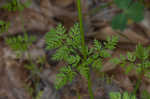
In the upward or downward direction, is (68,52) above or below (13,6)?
below

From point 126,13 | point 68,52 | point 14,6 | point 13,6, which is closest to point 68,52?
point 68,52

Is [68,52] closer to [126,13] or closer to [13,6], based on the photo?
[13,6]

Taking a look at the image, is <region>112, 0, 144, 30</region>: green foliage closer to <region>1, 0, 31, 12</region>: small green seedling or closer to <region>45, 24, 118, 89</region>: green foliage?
<region>1, 0, 31, 12</region>: small green seedling

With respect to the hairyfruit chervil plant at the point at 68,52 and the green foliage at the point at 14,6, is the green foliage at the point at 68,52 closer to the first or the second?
the hairyfruit chervil plant at the point at 68,52

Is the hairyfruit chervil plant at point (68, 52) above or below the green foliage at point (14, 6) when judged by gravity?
below

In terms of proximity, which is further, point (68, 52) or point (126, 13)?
point (126, 13)

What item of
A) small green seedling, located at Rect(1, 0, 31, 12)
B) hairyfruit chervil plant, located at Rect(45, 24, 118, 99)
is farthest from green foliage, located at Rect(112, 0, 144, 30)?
hairyfruit chervil plant, located at Rect(45, 24, 118, 99)

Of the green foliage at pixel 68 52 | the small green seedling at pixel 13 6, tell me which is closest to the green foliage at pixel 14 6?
the small green seedling at pixel 13 6

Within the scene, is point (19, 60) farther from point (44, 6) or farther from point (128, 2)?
point (128, 2)
